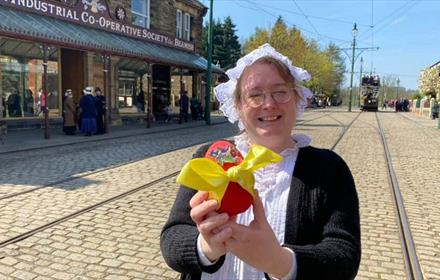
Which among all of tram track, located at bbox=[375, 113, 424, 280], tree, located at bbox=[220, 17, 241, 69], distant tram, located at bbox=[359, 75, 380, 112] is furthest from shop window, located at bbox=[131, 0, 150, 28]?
distant tram, located at bbox=[359, 75, 380, 112]

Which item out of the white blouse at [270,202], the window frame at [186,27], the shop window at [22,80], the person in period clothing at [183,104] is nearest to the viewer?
the white blouse at [270,202]

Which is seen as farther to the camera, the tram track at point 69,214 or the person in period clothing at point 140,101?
the person in period clothing at point 140,101

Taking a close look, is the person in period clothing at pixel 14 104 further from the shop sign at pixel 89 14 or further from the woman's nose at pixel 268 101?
the woman's nose at pixel 268 101

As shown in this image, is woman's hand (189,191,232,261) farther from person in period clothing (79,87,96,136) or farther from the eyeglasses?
person in period clothing (79,87,96,136)

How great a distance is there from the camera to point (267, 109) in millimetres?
1733

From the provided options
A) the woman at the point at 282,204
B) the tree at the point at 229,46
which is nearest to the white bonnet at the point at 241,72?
the woman at the point at 282,204

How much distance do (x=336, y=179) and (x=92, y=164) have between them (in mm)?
8126

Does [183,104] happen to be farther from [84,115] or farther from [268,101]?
[268,101]

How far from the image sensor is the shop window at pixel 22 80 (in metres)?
15.4

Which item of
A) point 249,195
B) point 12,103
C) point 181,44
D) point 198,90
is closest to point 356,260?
point 249,195

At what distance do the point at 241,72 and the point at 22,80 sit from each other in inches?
656

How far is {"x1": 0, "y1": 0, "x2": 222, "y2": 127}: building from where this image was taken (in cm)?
1447

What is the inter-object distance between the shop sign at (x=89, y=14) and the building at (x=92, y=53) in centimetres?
3

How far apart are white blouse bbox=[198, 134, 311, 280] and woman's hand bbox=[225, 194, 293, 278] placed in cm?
25
